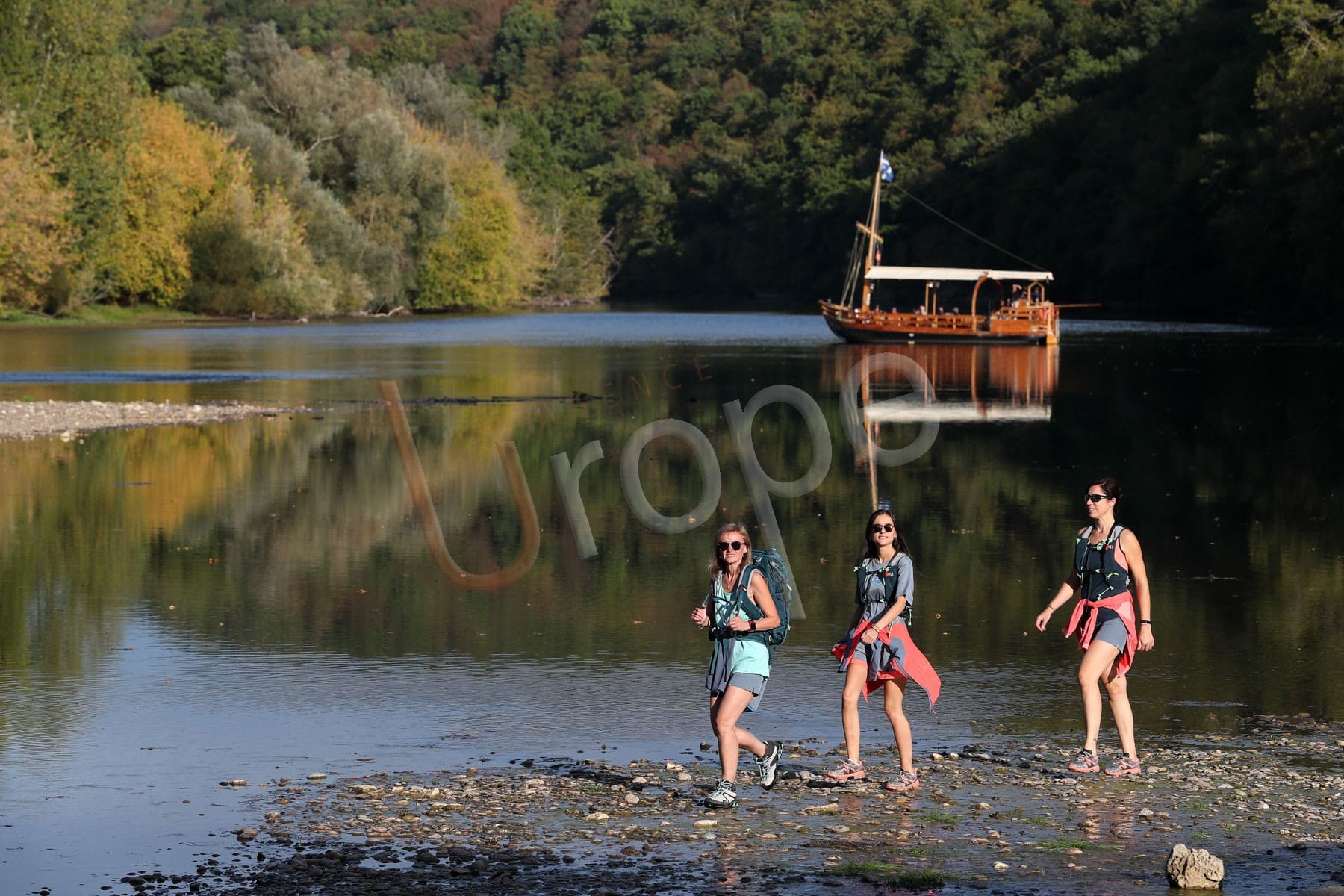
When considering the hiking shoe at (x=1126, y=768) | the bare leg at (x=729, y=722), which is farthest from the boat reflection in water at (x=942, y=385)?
the bare leg at (x=729, y=722)

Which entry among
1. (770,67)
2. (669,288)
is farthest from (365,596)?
(770,67)

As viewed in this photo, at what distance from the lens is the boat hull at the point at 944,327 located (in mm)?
68688

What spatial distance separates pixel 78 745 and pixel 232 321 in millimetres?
75745

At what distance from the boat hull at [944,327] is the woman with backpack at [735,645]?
6011cm

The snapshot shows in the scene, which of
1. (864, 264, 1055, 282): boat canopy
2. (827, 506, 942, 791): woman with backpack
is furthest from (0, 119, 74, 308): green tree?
(827, 506, 942, 791): woman with backpack

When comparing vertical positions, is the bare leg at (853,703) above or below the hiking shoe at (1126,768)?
above

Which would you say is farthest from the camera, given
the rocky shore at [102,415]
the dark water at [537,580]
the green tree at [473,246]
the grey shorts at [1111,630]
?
the green tree at [473,246]

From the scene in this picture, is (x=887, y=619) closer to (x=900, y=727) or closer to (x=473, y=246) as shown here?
(x=900, y=727)

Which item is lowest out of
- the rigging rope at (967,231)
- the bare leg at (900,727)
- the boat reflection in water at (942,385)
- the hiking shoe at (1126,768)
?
the hiking shoe at (1126,768)

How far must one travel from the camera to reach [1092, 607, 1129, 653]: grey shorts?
9.74 metres

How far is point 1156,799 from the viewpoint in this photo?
898cm

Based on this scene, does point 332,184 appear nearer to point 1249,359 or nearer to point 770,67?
point 1249,359

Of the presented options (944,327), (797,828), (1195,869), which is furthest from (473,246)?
(1195,869)

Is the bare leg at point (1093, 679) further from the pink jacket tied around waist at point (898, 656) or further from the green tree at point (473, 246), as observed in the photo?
the green tree at point (473, 246)
